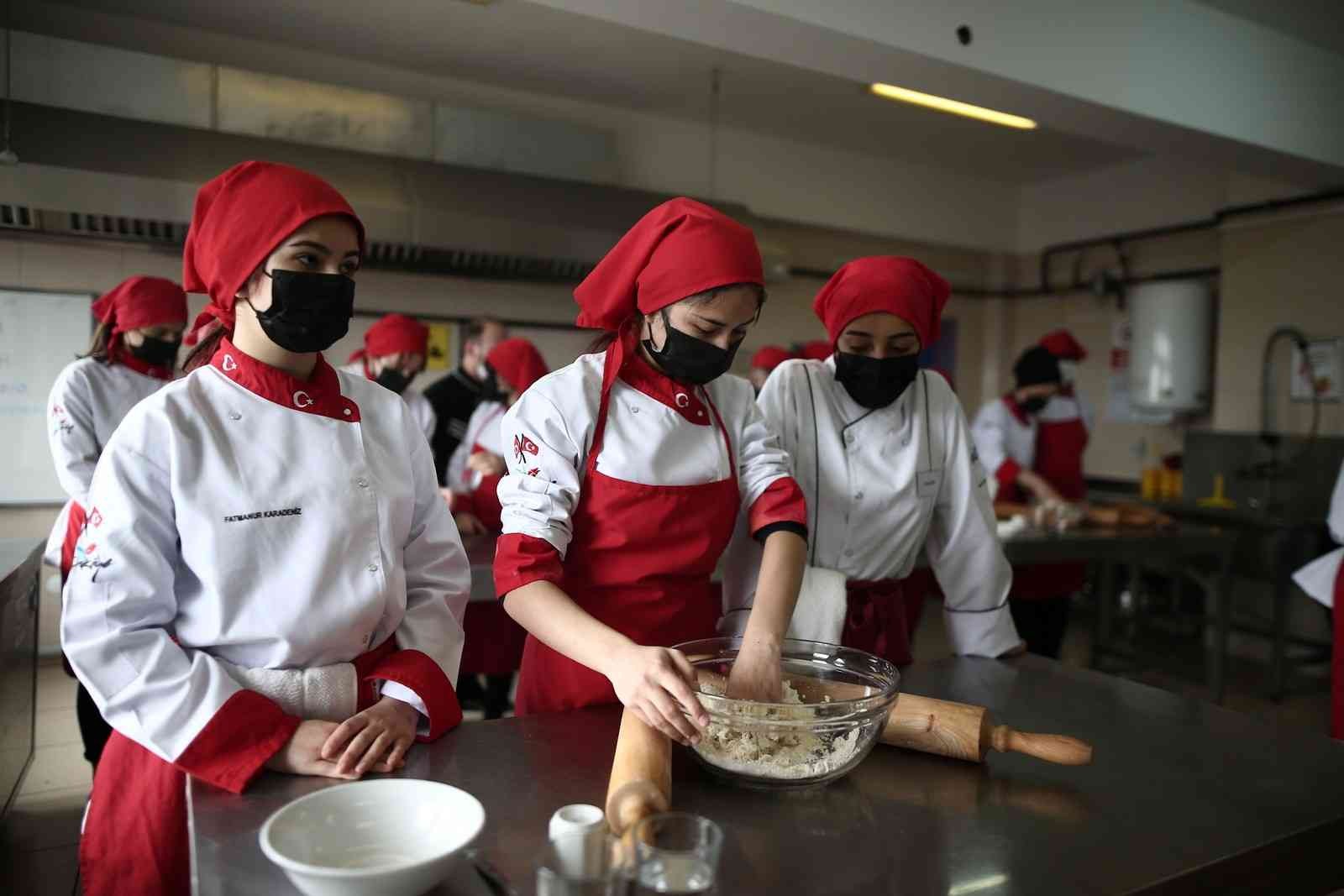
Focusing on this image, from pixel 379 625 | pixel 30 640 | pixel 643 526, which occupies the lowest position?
pixel 30 640

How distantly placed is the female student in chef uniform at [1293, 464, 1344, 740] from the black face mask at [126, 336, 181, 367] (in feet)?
13.2

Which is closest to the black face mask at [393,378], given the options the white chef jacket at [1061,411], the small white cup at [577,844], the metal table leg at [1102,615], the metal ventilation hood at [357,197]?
the metal ventilation hood at [357,197]

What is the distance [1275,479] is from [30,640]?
5.70 m

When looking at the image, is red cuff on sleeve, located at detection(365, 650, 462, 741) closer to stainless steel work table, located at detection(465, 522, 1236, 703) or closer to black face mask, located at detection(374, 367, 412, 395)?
stainless steel work table, located at detection(465, 522, 1236, 703)

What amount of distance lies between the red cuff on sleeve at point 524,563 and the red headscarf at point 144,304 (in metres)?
2.36

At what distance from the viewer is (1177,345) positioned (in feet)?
19.0

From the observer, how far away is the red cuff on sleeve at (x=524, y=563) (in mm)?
1216

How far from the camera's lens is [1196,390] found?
5793mm

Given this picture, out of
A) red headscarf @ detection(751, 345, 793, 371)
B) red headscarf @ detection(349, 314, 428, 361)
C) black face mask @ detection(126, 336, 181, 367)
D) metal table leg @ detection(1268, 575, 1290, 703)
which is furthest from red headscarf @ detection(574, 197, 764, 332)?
metal table leg @ detection(1268, 575, 1290, 703)

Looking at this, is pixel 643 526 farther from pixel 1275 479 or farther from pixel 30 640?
pixel 1275 479

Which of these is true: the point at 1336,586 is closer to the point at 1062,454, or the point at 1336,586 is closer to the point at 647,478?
the point at 1062,454

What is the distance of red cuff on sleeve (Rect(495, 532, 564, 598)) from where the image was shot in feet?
3.99

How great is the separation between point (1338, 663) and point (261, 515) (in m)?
3.40

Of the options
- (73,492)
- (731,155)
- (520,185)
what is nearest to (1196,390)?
(731,155)
